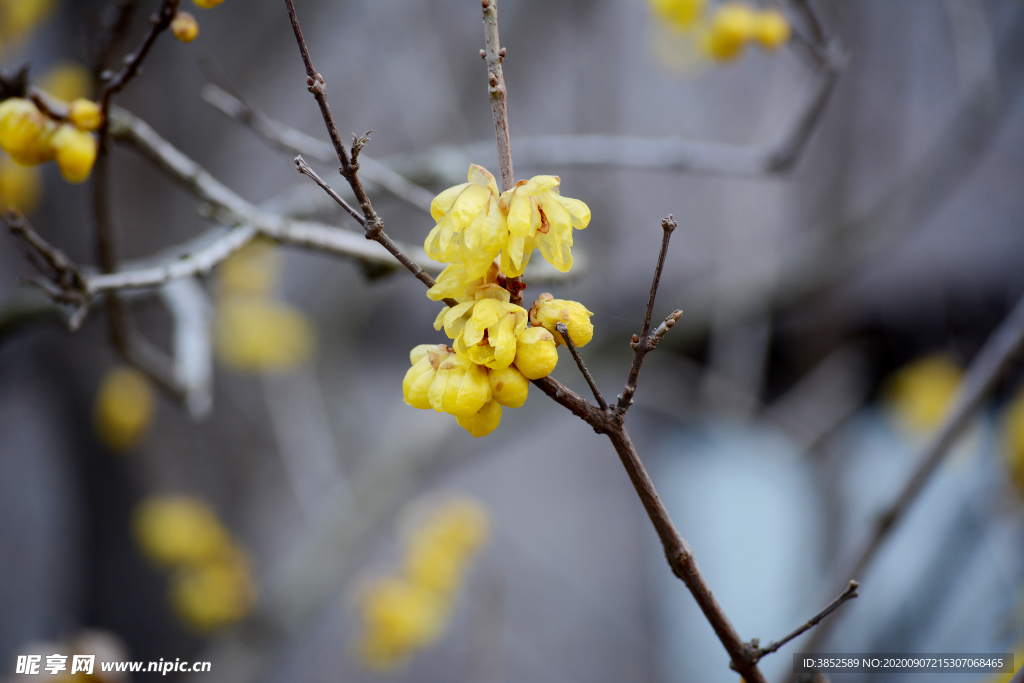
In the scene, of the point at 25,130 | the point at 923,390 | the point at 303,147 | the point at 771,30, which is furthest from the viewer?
the point at 923,390

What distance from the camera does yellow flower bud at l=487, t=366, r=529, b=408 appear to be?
39 centimetres

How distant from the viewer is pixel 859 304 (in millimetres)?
1935

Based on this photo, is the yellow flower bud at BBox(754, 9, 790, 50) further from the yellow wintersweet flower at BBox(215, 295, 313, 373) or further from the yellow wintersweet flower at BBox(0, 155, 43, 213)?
the yellow wintersweet flower at BBox(215, 295, 313, 373)

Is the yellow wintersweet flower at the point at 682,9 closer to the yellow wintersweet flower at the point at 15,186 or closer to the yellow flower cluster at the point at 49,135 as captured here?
the yellow flower cluster at the point at 49,135

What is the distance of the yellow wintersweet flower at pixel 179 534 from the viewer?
1.61m

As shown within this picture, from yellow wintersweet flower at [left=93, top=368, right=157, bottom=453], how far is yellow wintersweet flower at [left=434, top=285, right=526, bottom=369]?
161cm

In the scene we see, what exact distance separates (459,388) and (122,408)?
172 centimetres

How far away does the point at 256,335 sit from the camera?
1.88 m

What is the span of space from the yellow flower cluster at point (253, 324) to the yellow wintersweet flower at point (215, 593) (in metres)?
0.63

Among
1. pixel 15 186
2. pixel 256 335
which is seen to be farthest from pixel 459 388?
pixel 256 335

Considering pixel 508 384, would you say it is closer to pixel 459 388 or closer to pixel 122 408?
pixel 459 388

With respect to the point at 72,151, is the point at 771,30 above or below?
above

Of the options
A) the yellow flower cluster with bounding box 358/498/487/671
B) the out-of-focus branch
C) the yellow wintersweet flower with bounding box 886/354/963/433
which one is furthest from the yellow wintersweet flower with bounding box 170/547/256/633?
the yellow wintersweet flower with bounding box 886/354/963/433

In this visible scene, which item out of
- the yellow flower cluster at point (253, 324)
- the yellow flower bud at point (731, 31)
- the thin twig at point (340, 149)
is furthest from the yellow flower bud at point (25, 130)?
the yellow flower cluster at point (253, 324)
